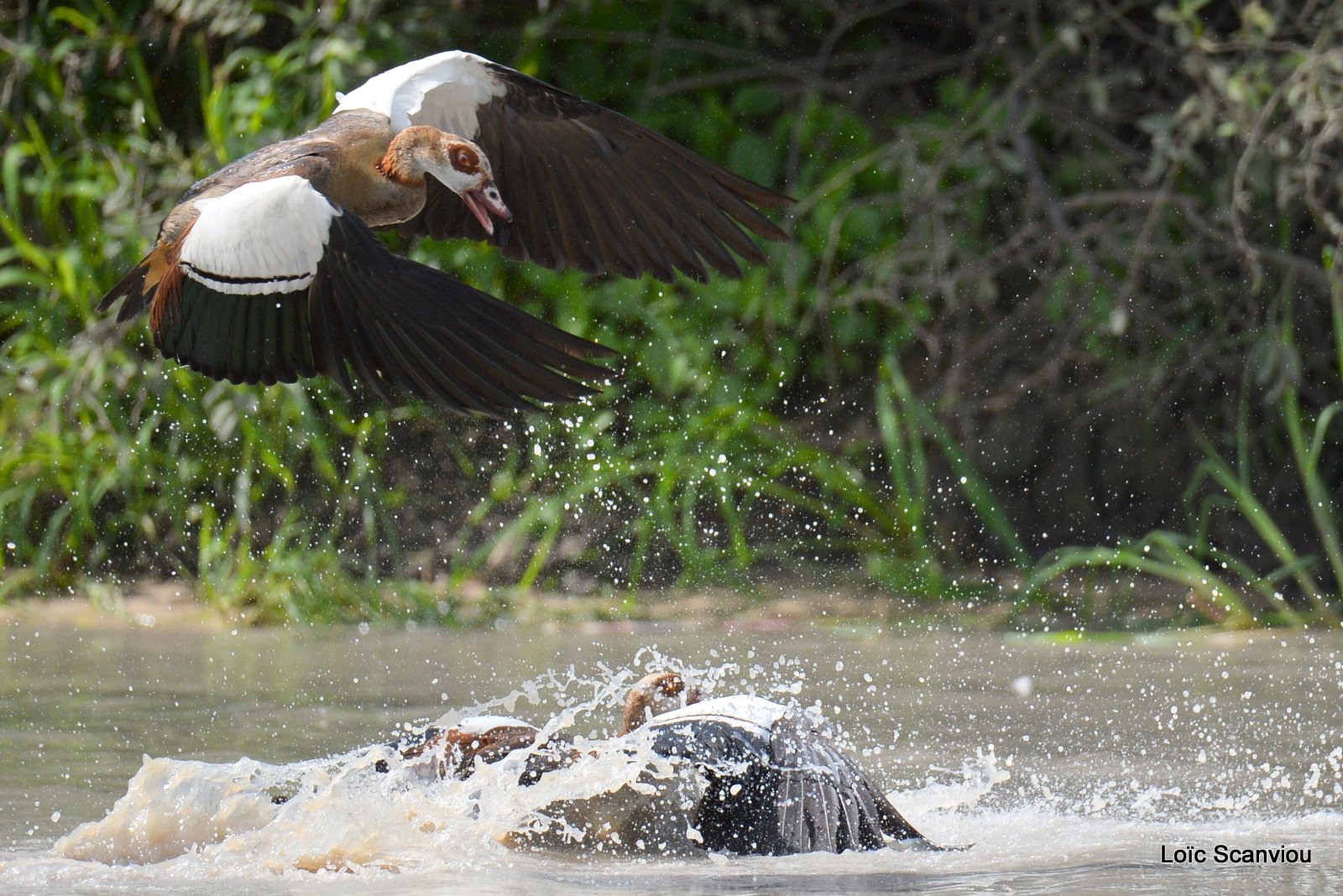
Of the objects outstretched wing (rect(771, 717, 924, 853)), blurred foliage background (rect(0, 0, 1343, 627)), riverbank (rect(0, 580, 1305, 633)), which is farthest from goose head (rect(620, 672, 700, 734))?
blurred foliage background (rect(0, 0, 1343, 627))

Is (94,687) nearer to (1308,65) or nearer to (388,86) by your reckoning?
(388,86)

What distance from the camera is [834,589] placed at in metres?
5.36

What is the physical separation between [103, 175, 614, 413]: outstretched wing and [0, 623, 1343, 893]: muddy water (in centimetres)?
52

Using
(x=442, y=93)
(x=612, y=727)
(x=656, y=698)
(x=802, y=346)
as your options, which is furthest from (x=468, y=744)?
(x=802, y=346)

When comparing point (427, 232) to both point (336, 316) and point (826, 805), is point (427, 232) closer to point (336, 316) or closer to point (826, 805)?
point (336, 316)

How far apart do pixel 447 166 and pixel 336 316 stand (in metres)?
0.39

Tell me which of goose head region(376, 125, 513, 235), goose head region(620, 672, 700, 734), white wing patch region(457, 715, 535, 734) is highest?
goose head region(376, 125, 513, 235)

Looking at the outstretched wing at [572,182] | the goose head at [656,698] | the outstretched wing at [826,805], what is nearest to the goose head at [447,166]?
the outstretched wing at [572,182]

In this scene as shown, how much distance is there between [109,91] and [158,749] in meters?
3.37

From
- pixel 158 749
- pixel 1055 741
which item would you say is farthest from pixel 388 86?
pixel 1055 741

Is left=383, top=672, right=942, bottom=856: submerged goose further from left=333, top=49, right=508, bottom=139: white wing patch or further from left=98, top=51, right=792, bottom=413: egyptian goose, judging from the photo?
left=333, top=49, right=508, bottom=139: white wing patch

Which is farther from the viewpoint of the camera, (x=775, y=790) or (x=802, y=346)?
(x=802, y=346)

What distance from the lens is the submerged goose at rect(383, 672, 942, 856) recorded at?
2.60 m

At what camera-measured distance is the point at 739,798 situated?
2635 mm
